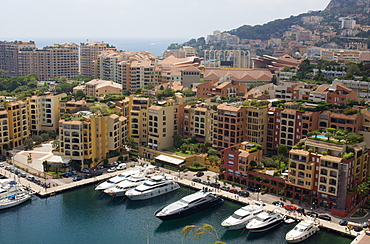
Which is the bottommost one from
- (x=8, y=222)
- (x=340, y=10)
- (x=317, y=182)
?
(x=8, y=222)

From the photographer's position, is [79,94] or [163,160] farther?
[79,94]

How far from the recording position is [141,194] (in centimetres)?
4412

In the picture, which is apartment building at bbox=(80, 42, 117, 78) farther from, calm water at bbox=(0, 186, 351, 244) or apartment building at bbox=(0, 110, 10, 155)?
calm water at bbox=(0, 186, 351, 244)

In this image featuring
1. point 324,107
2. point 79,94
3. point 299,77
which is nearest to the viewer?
point 324,107

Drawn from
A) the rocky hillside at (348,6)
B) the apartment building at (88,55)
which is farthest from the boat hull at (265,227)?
the rocky hillside at (348,6)

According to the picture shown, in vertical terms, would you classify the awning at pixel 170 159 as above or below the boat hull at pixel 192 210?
above

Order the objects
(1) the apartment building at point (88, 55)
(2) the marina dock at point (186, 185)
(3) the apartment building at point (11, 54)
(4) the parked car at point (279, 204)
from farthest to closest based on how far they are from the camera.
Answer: (1) the apartment building at point (88, 55), (3) the apartment building at point (11, 54), (4) the parked car at point (279, 204), (2) the marina dock at point (186, 185)

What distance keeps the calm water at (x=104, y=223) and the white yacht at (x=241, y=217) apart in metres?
0.53

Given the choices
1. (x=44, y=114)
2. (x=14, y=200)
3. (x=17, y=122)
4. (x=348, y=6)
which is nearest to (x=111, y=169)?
(x=14, y=200)

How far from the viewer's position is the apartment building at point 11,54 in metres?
109

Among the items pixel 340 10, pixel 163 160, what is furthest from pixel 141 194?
pixel 340 10

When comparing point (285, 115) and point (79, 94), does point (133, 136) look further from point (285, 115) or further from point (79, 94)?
point (285, 115)

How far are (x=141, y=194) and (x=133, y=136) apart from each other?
14876mm

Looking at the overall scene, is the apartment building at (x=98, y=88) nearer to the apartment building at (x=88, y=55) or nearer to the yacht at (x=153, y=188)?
the apartment building at (x=88, y=55)
